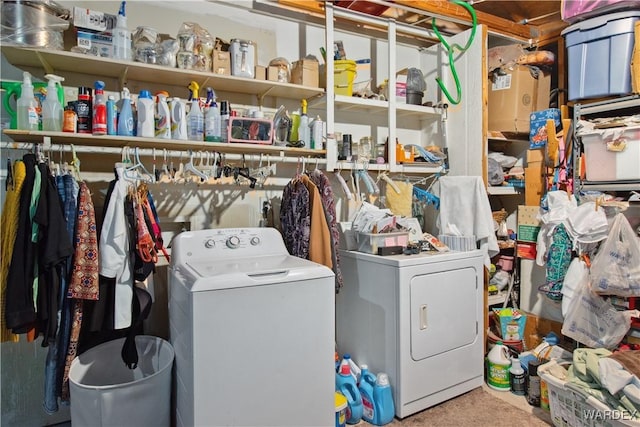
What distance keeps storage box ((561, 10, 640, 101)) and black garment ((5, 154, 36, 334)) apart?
10.2 ft

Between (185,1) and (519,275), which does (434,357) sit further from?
(185,1)

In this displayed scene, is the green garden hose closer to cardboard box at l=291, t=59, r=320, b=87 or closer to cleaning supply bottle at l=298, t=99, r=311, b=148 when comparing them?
cardboard box at l=291, t=59, r=320, b=87

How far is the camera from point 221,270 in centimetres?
184

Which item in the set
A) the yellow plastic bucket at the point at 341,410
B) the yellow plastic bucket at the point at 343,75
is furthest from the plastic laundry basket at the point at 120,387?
the yellow plastic bucket at the point at 343,75

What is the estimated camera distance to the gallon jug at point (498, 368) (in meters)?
2.60

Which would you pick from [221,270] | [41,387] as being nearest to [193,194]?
[221,270]

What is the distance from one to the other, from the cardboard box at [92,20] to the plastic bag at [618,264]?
2.93 meters

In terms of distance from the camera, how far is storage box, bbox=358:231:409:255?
247cm

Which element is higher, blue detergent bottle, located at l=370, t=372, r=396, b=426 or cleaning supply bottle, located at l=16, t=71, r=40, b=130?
cleaning supply bottle, located at l=16, t=71, r=40, b=130

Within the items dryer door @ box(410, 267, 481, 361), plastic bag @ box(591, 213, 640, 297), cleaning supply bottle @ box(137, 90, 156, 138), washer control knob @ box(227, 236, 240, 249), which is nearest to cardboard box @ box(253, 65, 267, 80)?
cleaning supply bottle @ box(137, 90, 156, 138)

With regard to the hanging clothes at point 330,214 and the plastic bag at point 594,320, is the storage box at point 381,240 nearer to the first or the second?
the hanging clothes at point 330,214

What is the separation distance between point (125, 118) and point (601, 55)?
2.80 meters

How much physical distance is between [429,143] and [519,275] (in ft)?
4.03

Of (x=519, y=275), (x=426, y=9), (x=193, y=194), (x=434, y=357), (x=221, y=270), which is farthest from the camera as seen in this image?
(x=519, y=275)
